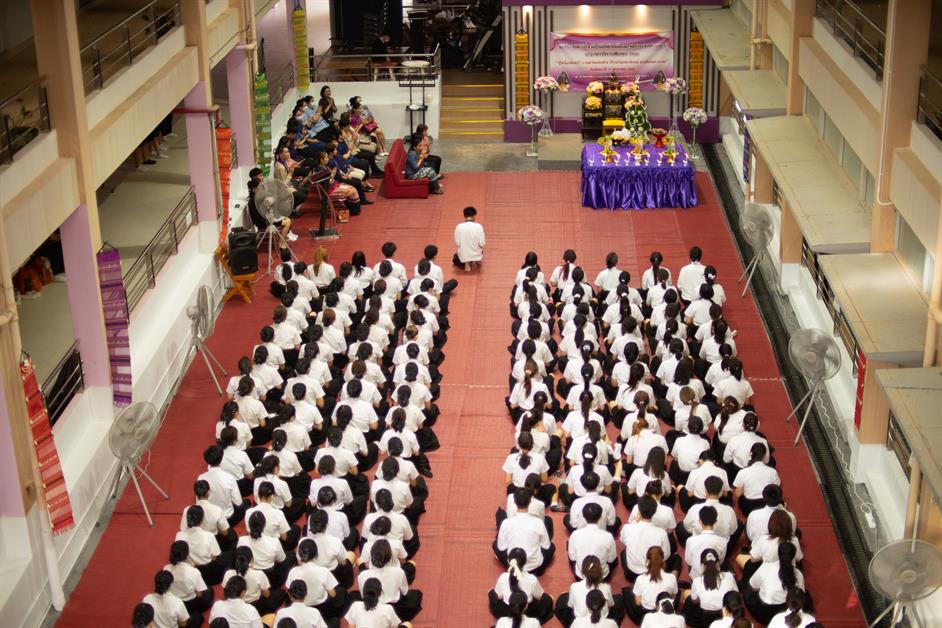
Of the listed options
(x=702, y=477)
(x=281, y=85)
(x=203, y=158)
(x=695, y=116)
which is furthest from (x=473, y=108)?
(x=702, y=477)

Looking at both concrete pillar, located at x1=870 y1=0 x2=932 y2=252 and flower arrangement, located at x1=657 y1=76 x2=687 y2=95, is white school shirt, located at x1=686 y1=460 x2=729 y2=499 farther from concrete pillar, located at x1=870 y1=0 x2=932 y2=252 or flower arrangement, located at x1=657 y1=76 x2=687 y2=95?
flower arrangement, located at x1=657 y1=76 x2=687 y2=95

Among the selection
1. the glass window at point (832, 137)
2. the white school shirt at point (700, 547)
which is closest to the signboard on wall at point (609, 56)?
the glass window at point (832, 137)

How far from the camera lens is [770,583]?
12.7m

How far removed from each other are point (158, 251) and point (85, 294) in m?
5.37

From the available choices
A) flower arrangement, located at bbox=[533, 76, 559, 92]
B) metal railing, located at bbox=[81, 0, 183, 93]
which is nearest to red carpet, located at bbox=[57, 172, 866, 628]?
flower arrangement, located at bbox=[533, 76, 559, 92]

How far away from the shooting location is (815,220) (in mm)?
16891

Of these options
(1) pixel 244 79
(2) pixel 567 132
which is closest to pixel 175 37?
(1) pixel 244 79

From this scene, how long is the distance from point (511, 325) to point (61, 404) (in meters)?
6.88

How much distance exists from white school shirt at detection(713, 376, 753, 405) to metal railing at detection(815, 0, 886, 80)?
406 centimetres

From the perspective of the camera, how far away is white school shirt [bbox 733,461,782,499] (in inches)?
563

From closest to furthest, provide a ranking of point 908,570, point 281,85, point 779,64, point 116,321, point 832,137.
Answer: point 908,570 → point 116,321 → point 832,137 → point 779,64 → point 281,85

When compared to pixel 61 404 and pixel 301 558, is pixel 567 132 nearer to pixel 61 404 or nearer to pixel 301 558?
pixel 61 404

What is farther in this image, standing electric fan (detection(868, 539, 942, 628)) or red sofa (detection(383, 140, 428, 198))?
red sofa (detection(383, 140, 428, 198))

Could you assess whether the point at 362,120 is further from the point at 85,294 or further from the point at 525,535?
the point at 525,535
